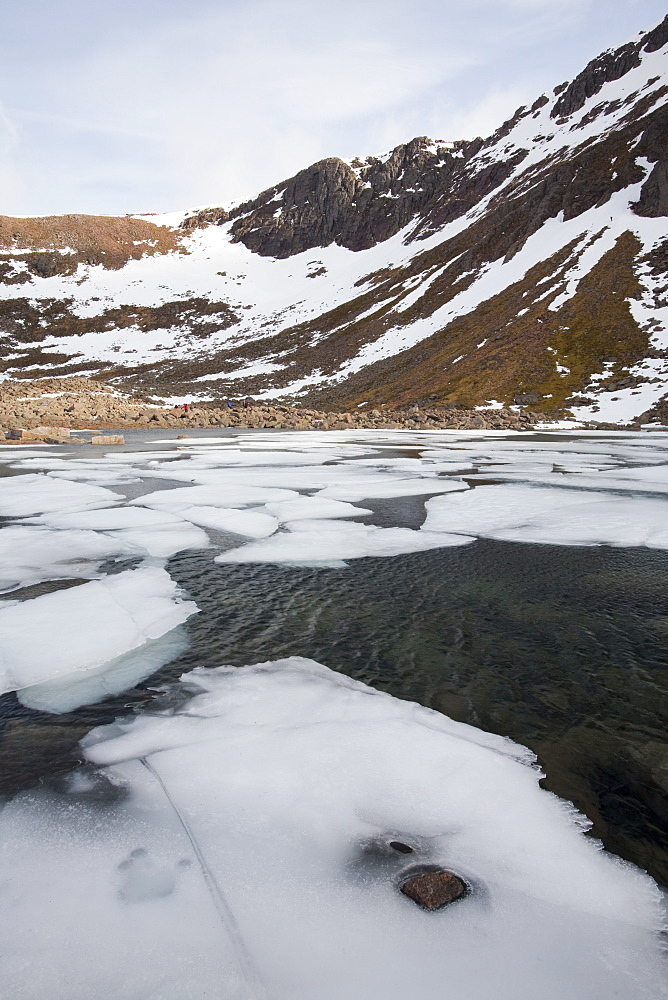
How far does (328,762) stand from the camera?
7.57ft

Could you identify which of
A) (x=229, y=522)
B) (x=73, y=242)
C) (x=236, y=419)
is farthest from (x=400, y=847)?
(x=73, y=242)

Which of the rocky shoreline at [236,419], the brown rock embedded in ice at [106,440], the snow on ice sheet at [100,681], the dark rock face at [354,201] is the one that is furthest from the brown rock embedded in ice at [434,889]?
the dark rock face at [354,201]

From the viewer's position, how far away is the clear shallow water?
7.55 ft

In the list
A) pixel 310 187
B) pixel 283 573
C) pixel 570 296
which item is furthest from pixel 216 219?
pixel 283 573

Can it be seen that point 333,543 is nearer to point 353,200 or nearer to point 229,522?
point 229,522

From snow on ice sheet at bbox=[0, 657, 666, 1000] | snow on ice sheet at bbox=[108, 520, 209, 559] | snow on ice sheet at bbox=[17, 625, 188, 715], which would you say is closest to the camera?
snow on ice sheet at bbox=[0, 657, 666, 1000]

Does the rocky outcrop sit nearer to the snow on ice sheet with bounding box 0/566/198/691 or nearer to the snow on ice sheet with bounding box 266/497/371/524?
the snow on ice sheet with bounding box 266/497/371/524

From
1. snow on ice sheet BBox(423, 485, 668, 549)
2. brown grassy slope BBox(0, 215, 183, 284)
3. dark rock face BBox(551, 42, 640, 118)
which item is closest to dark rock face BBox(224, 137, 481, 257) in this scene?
dark rock face BBox(551, 42, 640, 118)

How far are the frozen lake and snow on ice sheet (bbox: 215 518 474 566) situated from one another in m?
0.05

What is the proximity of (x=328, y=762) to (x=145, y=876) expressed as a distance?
2.71ft

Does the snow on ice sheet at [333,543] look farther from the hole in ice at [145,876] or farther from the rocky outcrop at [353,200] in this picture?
the rocky outcrop at [353,200]

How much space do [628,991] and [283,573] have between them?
3721 mm

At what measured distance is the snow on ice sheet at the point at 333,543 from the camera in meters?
Result: 5.23

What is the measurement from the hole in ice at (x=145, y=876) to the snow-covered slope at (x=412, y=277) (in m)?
37.4
